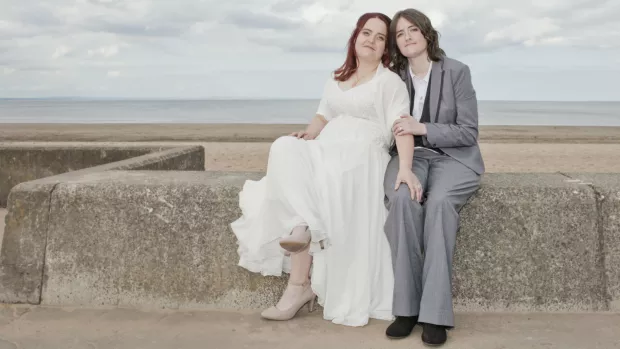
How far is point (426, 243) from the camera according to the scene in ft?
9.31

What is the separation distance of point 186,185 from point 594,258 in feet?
6.99

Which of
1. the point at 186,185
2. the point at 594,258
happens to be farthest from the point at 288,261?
the point at 594,258

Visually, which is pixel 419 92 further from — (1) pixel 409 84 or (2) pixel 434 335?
(2) pixel 434 335

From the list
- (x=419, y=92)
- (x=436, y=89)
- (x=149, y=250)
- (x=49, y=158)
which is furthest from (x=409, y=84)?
(x=49, y=158)

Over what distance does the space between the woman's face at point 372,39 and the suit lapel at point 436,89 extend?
33 cm

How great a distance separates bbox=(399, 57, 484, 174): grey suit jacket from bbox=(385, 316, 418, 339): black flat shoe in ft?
2.81

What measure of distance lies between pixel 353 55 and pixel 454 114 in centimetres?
67

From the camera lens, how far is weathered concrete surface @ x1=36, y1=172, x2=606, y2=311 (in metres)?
3.03

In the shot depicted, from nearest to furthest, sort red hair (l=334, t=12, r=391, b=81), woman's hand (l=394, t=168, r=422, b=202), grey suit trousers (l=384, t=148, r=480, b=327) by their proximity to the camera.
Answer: grey suit trousers (l=384, t=148, r=480, b=327) → woman's hand (l=394, t=168, r=422, b=202) → red hair (l=334, t=12, r=391, b=81)

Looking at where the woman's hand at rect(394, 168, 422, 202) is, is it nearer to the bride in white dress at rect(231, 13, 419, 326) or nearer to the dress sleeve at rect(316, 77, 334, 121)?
the bride in white dress at rect(231, 13, 419, 326)

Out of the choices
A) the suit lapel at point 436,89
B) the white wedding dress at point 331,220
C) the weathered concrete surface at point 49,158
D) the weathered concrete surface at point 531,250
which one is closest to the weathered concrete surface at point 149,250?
the white wedding dress at point 331,220

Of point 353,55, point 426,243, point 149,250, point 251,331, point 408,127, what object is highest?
point 353,55

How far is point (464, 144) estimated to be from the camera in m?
3.13

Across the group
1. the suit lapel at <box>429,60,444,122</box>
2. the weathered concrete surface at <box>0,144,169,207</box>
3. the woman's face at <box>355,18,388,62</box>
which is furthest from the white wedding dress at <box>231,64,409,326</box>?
the weathered concrete surface at <box>0,144,169,207</box>
